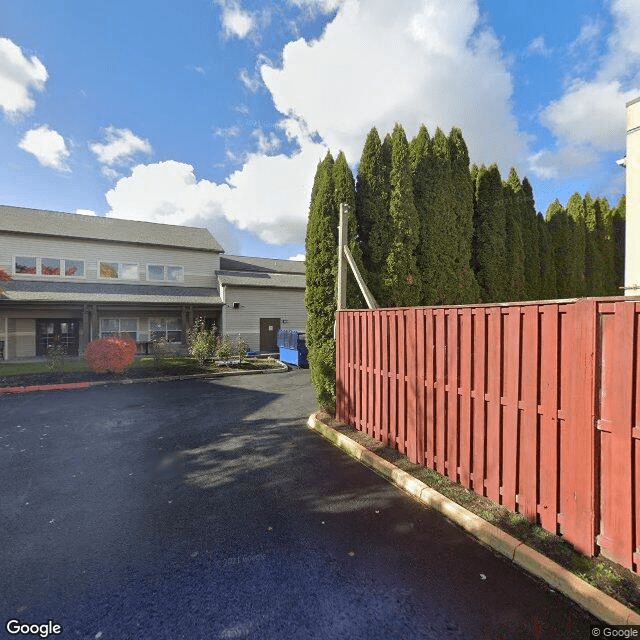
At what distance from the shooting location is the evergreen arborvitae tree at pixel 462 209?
372 inches

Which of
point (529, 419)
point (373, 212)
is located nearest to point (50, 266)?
point (373, 212)

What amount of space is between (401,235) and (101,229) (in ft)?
64.6

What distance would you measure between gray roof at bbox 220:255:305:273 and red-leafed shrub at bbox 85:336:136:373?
1197 centimetres

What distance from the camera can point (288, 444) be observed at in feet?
20.1

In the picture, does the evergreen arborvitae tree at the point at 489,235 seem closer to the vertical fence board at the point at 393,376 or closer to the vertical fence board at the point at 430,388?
the vertical fence board at the point at 393,376

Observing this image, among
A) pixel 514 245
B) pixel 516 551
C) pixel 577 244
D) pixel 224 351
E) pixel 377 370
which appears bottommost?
pixel 516 551

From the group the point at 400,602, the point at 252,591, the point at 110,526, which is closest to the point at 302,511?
the point at 252,591

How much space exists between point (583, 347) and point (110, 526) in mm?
5028

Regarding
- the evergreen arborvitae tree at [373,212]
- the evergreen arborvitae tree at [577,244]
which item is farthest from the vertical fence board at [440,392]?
the evergreen arborvitae tree at [577,244]

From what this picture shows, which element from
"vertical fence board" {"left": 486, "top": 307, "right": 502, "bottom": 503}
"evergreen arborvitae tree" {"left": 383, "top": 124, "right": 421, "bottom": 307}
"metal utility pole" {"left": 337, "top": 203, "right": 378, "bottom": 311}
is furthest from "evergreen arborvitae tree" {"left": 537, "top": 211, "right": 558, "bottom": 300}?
"vertical fence board" {"left": 486, "top": 307, "right": 502, "bottom": 503}

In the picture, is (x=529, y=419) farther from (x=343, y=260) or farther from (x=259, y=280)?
(x=259, y=280)

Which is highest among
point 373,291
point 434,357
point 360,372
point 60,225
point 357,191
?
point 60,225

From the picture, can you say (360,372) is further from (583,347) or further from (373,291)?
(583,347)

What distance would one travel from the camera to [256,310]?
20.7 metres
